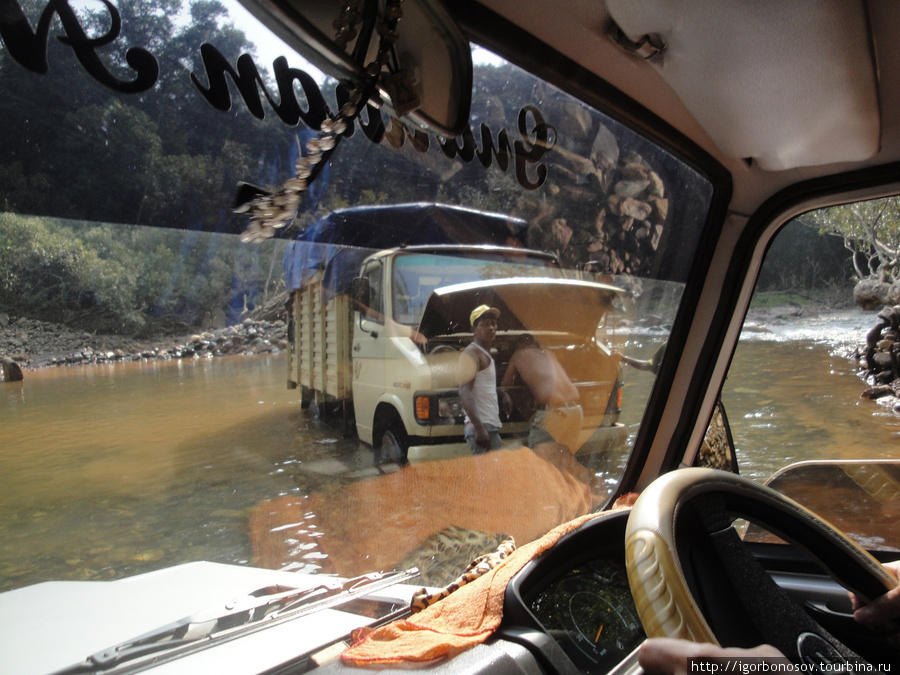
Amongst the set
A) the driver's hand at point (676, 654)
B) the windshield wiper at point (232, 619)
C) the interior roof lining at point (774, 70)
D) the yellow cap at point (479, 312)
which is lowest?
the windshield wiper at point (232, 619)

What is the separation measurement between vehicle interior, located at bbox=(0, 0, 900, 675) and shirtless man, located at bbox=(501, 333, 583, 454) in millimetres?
Result: 94

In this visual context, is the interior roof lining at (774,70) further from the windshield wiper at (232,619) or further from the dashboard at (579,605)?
the windshield wiper at (232,619)

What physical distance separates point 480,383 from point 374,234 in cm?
76

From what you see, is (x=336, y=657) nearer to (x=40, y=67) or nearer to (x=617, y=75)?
(x=40, y=67)

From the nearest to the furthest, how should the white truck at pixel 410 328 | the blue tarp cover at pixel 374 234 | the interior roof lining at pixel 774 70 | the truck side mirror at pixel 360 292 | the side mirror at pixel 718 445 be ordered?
the interior roof lining at pixel 774 70, the blue tarp cover at pixel 374 234, the white truck at pixel 410 328, the truck side mirror at pixel 360 292, the side mirror at pixel 718 445

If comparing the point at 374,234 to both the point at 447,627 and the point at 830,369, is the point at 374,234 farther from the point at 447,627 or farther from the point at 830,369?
the point at 830,369

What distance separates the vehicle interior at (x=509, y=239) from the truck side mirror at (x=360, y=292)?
0.07m

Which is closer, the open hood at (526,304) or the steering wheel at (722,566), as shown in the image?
the steering wheel at (722,566)

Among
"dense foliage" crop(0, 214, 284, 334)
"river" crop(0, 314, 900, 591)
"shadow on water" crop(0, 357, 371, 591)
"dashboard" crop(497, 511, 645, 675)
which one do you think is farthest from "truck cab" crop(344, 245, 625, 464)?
"dashboard" crop(497, 511, 645, 675)

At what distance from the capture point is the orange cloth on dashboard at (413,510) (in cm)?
188

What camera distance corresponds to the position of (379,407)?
2234mm

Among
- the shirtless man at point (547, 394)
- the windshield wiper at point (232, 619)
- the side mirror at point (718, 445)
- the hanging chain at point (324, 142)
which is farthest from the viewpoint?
the side mirror at point (718, 445)

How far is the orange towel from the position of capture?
4.39 feet

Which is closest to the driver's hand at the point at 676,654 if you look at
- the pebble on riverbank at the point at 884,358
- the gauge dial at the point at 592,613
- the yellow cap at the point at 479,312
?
the gauge dial at the point at 592,613
